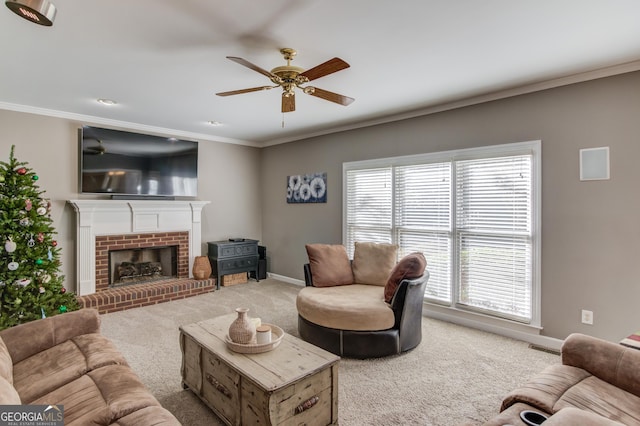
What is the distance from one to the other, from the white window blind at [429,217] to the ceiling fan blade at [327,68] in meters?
2.20

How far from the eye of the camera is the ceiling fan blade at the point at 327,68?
210 cm

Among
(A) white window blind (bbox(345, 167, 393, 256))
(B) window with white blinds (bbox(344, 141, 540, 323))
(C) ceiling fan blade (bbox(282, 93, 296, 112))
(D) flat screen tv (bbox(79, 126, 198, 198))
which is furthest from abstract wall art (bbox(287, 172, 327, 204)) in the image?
(C) ceiling fan blade (bbox(282, 93, 296, 112))

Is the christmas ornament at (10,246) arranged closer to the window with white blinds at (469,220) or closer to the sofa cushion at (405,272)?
the sofa cushion at (405,272)

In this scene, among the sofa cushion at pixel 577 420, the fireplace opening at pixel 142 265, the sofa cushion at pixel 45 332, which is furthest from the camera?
the fireplace opening at pixel 142 265

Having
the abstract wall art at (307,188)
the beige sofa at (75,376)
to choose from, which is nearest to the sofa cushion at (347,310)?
the beige sofa at (75,376)

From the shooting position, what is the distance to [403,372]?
104 inches

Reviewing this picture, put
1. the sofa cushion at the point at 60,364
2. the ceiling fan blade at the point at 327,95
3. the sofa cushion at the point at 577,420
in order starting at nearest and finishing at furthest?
the sofa cushion at the point at 577,420 → the sofa cushion at the point at 60,364 → the ceiling fan blade at the point at 327,95

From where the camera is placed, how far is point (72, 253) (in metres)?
4.29

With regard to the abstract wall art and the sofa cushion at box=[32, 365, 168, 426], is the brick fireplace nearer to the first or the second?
the abstract wall art

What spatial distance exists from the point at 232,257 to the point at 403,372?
11.7 feet

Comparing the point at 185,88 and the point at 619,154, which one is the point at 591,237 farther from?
the point at 185,88

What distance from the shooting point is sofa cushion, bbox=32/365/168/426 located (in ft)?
4.45

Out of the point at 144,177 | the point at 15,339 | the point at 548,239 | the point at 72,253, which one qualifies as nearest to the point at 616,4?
the point at 548,239

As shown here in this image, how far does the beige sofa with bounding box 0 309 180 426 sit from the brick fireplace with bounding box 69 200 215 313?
2.29 m
